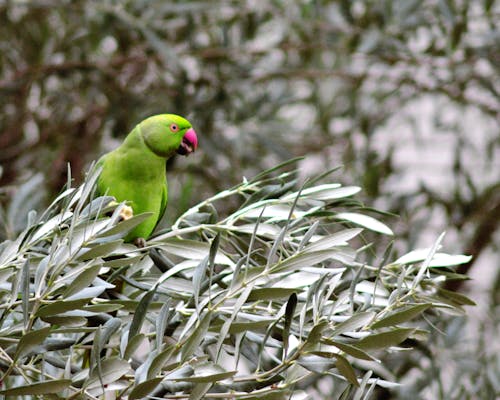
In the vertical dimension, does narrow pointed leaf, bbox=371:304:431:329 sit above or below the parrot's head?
below

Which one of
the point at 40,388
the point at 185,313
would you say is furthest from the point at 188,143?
the point at 40,388

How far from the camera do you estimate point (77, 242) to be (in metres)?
0.61

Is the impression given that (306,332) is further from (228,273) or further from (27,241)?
(27,241)

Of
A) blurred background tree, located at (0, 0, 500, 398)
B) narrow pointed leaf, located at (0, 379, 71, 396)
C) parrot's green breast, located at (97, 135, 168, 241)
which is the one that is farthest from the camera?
blurred background tree, located at (0, 0, 500, 398)

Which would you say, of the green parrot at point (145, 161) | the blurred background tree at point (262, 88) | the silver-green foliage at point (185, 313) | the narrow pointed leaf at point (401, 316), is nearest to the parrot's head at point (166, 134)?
the green parrot at point (145, 161)

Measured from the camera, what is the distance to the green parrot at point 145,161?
0.93m

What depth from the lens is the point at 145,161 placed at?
0.94 metres

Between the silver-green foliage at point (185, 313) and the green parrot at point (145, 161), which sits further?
the green parrot at point (145, 161)

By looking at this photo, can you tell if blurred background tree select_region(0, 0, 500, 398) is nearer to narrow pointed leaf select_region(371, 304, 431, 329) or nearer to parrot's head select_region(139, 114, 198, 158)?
parrot's head select_region(139, 114, 198, 158)

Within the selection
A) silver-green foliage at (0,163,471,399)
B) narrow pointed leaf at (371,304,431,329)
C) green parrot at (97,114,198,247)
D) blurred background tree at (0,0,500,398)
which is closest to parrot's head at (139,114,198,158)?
green parrot at (97,114,198,247)

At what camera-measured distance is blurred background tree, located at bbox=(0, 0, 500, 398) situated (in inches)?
66.9

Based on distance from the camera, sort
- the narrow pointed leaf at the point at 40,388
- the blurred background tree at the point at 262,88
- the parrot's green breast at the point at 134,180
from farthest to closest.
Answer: the blurred background tree at the point at 262,88 < the parrot's green breast at the point at 134,180 < the narrow pointed leaf at the point at 40,388

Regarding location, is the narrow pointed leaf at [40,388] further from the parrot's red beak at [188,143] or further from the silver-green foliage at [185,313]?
the parrot's red beak at [188,143]

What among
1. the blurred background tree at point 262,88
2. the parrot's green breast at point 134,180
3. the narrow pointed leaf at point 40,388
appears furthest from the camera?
the blurred background tree at point 262,88
